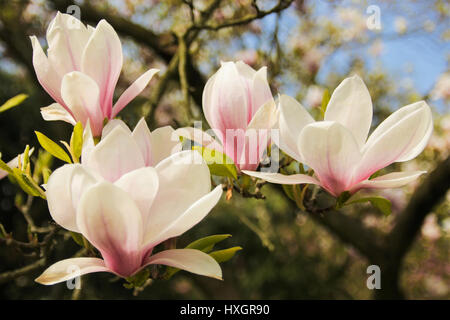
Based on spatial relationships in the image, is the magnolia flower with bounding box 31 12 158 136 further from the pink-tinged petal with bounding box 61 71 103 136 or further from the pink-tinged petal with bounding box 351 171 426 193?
the pink-tinged petal with bounding box 351 171 426 193

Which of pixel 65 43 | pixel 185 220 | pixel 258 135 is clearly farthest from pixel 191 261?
pixel 65 43

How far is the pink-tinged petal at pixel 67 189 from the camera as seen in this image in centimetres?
39

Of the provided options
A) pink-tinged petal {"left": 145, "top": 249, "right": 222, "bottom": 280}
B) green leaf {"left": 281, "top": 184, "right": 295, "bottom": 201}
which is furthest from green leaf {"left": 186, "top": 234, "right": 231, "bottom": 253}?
Result: green leaf {"left": 281, "top": 184, "right": 295, "bottom": 201}

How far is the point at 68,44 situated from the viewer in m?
A: 0.50

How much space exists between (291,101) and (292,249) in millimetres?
3579

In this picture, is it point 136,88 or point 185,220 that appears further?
point 136,88

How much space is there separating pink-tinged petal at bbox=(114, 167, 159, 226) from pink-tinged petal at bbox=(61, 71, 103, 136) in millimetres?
154

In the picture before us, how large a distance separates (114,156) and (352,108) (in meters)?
0.27

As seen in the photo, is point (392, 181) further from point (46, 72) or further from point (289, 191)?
point (46, 72)

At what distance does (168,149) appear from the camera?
0.49 metres

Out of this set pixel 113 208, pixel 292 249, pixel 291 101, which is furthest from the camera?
pixel 292 249

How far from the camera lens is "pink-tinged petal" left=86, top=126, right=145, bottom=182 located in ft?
1.32
